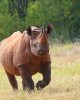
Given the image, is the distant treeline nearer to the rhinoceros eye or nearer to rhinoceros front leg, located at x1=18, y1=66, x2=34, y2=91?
rhinoceros front leg, located at x1=18, y1=66, x2=34, y2=91

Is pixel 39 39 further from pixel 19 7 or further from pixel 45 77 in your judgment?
pixel 19 7

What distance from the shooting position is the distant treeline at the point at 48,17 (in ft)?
137

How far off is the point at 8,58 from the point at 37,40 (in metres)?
1.44

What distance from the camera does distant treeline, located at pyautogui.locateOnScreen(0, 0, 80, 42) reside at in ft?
137

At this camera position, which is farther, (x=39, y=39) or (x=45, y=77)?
(x=45, y=77)

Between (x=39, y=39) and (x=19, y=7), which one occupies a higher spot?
(x=39, y=39)

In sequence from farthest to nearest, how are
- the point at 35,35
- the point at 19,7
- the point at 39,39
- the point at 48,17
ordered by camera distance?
the point at 19,7
the point at 48,17
the point at 35,35
the point at 39,39

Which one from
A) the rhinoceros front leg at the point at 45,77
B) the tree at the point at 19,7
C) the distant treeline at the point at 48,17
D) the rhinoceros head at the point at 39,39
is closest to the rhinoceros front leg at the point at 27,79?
the rhinoceros front leg at the point at 45,77

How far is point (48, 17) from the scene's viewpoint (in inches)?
1718

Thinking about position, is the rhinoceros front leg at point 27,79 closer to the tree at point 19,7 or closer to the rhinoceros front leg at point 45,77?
the rhinoceros front leg at point 45,77

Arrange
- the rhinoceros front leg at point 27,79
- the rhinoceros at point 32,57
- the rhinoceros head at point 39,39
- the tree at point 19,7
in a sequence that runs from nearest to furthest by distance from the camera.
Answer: the rhinoceros head at point 39,39, the rhinoceros at point 32,57, the rhinoceros front leg at point 27,79, the tree at point 19,7

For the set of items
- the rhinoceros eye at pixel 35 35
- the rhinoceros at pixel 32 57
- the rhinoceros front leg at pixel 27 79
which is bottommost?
the rhinoceros front leg at pixel 27 79

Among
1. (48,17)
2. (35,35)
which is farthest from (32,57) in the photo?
(48,17)

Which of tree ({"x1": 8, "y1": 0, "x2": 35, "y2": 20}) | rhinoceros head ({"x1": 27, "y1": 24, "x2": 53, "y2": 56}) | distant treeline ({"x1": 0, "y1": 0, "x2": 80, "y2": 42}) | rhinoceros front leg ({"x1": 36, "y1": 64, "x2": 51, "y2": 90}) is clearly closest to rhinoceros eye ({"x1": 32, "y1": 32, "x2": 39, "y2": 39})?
rhinoceros head ({"x1": 27, "y1": 24, "x2": 53, "y2": 56})
